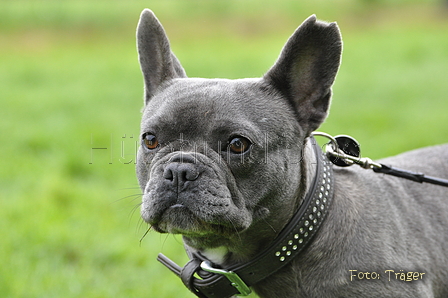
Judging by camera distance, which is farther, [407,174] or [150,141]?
[407,174]

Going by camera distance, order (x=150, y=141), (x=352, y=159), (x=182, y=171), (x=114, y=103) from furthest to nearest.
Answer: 1. (x=114, y=103)
2. (x=352, y=159)
3. (x=150, y=141)
4. (x=182, y=171)

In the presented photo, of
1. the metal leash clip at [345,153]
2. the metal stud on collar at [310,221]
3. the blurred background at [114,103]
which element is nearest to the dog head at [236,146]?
the metal stud on collar at [310,221]

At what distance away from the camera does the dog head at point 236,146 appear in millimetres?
2867

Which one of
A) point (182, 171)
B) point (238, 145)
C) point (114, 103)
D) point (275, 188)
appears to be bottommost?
point (114, 103)

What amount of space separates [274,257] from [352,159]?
0.85 m

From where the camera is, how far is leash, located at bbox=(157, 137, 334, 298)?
9.84 ft

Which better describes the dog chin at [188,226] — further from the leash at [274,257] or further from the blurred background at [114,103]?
the blurred background at [114,103]

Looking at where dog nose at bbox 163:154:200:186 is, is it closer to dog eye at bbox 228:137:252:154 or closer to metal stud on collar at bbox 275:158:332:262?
dog eye at bbox 228:137:252:154

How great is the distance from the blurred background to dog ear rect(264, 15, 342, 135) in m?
1.14

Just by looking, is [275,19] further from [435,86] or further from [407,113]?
[407,113]

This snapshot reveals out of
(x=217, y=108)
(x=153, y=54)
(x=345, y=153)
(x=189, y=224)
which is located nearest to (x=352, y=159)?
(x=345, y=153)

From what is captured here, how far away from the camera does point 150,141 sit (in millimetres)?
3219

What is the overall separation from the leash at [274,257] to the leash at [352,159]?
18cm

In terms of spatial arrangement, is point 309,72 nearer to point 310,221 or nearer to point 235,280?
point 310,221
